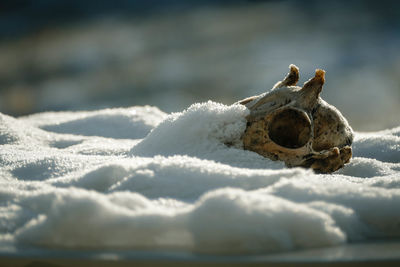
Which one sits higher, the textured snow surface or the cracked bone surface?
the cracked bone surface

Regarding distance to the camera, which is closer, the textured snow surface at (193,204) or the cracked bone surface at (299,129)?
the textured snow surface at (193,204)

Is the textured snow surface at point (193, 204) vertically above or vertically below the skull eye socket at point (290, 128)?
below

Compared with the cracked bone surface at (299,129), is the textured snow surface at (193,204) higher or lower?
lower

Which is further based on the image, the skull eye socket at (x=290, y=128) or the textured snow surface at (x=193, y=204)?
the skull eye socket at (x=290, y=128)

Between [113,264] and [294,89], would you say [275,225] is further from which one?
[294,89]

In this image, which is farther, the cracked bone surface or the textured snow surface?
the cracked bone surface

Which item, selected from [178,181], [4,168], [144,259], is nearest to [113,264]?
[144,259]

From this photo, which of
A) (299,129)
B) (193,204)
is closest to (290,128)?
(299,129)
